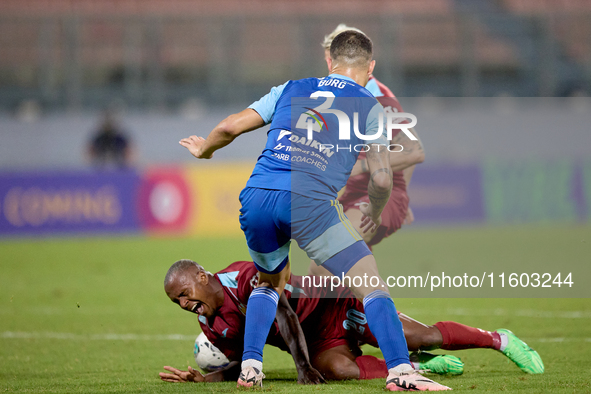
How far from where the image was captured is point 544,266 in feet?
30.5

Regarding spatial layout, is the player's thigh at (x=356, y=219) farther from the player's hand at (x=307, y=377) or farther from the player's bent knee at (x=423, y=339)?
the player's hand at (x=307, y=377)

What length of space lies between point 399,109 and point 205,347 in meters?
2.33

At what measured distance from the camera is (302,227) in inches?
141

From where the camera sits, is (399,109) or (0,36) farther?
(0,36)

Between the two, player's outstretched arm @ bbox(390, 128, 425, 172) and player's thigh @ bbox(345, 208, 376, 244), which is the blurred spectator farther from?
player's outstretched arm @ bbox(390, 128, 425, 172)

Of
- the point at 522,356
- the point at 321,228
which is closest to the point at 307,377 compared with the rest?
the point at 321,228

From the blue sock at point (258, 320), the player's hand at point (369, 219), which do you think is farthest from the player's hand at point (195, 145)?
the player's hand at point (369, 219)

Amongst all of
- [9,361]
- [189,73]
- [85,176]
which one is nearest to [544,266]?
[9,361]

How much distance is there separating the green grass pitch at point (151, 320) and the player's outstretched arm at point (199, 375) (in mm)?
99

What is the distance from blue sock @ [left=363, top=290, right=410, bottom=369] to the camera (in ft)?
11.2

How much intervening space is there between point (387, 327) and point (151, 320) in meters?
3.80

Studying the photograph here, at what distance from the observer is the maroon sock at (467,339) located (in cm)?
420

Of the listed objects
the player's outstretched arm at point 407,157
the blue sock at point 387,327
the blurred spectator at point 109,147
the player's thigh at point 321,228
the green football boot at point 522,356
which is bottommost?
the green football boot at point 522,356

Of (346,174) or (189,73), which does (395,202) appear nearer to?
(346,174)
